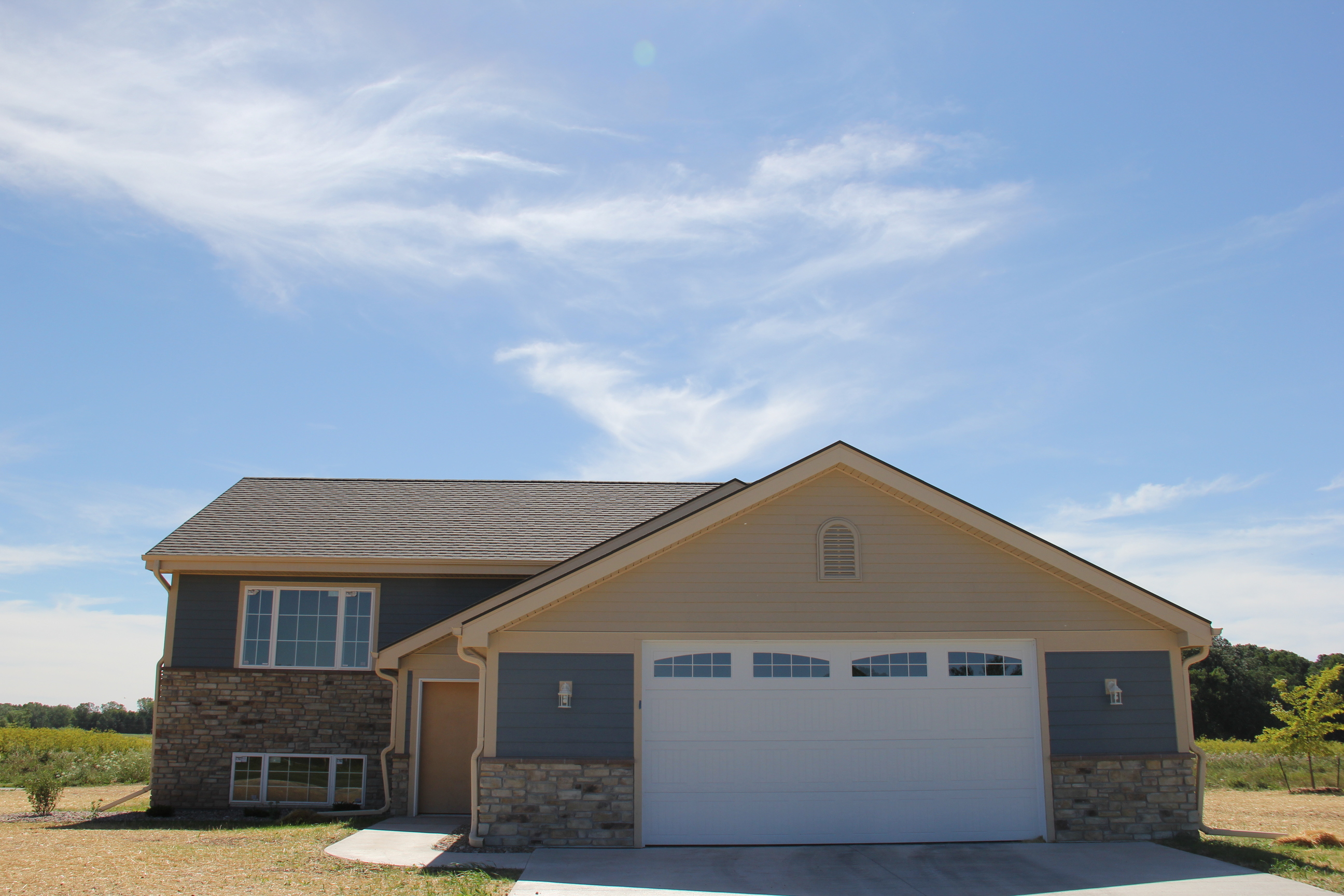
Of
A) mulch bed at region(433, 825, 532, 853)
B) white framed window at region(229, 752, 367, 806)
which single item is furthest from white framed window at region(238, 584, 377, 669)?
mulch bed at region(433, 825, 532, 853)

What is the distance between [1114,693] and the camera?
37.0 feet

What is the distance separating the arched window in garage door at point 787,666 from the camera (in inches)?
440

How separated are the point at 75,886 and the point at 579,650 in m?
5.20

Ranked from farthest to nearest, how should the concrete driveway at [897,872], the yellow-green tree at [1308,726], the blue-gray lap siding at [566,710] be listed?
the yellow-green tree at [1308,726], the blue-gray lap siding at [566,710], the concrete driveway at [897,872]

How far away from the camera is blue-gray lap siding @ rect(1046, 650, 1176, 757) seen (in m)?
11.2

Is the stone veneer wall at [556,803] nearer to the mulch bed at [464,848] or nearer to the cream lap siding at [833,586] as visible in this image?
the mulch bed at [464,848]

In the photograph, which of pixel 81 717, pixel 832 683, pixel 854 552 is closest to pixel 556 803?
pixel 832 683

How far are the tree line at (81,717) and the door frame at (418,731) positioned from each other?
43321 millimetres

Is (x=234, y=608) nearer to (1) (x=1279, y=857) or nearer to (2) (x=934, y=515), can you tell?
(2) (x=934, y=515)

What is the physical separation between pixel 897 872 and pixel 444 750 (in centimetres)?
735

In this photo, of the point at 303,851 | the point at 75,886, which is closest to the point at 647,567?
→ the point at 303,851

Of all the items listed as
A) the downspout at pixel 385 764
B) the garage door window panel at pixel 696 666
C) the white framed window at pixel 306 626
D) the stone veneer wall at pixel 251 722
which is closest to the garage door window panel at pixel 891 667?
the garage door window panel at pixel 696 666

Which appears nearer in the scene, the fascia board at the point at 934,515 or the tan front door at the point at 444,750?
the fascia board at the point at 934,515

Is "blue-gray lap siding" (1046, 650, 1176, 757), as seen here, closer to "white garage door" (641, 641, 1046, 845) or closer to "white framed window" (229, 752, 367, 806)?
"white garage door" (641, 641, 1046, 845)
